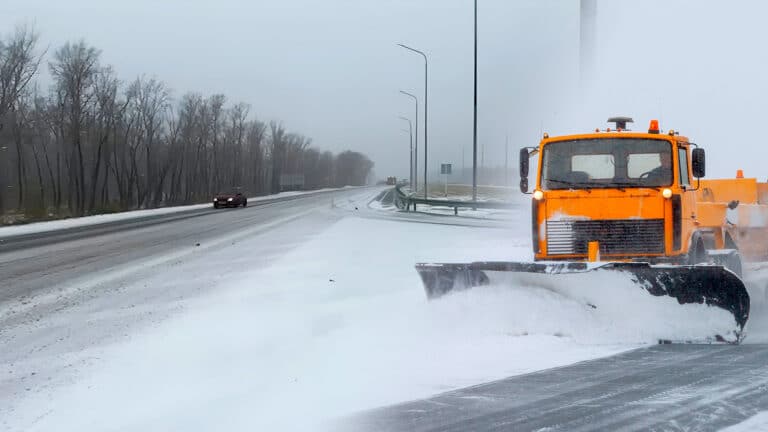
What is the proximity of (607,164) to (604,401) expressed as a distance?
4252 millimetres

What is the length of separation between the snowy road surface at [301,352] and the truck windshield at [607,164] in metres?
1.94

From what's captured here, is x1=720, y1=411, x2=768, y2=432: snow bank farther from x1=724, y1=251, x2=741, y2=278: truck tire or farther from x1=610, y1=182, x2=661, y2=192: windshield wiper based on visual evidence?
x1=724, y1=251, x2=741, y2=278: truck tire

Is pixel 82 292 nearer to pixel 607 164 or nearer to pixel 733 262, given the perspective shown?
pixel 607 164

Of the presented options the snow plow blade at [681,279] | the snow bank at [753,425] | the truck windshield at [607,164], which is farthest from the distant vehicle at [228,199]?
the snow bank at [753,425]

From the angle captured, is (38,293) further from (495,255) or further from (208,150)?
(208,150)

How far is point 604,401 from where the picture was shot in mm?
4844

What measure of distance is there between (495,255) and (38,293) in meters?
8.41

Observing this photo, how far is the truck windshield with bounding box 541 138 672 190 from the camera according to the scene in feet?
27.2

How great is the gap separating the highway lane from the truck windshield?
9.03 feet

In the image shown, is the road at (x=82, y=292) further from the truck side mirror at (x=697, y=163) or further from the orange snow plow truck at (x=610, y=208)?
the truck side mirror at (x=697, y=163)

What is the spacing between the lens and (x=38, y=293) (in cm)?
984

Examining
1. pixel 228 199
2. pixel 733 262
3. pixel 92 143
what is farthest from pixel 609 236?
pixel 92 143

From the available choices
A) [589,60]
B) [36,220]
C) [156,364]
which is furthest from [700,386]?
[36,220]

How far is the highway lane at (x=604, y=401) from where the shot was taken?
4.36 meters
